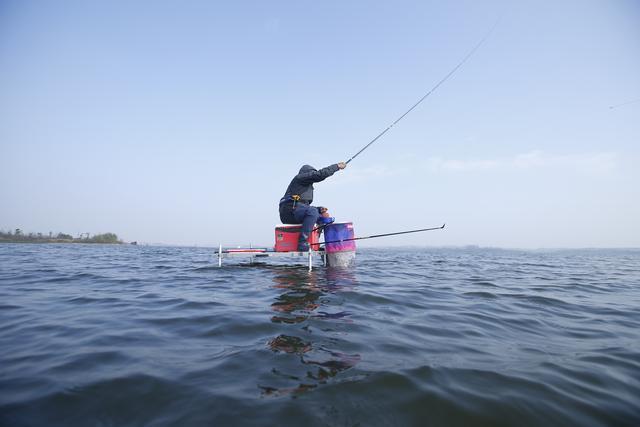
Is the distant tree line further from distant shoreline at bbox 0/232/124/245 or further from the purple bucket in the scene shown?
the purple bucket

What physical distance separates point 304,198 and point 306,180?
596 mm

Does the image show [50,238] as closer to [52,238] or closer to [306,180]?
[52,238]

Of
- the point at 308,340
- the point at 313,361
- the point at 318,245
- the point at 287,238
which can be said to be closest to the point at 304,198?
the point at 287,238

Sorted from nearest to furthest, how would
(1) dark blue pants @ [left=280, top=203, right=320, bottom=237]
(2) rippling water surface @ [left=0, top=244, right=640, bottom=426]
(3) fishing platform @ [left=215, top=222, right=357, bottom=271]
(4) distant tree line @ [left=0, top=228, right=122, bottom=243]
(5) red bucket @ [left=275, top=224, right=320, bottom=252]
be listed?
1. (2) rippling water surface @ [left=0, top=244, right=640, bottom=426]
2. (1) dark blue pants @ [left=280, top=203, right=320, bottom=237]
3. (3) fishing platform @ [left=215, top=222, right=357, bottom=271]
4. (5) red bucket @ [left=275, top=224, right=320, bottom=252]
5. (4) distant tree line @ [left=0, top=228, right=122, bottom=243]

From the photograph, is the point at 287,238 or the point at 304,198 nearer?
the point at 304,198

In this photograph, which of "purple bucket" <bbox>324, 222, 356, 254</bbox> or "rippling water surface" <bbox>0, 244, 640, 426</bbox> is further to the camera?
"purple bucket" <bbox>324, 222, 356, 254</bbox>

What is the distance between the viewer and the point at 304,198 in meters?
8.89

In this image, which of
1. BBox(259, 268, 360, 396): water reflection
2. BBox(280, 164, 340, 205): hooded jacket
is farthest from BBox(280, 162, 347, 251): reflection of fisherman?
BBox(259, 268, 360, 396): water reflection

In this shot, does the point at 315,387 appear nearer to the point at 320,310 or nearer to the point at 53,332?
the point at 320,310

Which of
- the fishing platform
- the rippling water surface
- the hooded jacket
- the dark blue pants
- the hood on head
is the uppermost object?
the hood on head

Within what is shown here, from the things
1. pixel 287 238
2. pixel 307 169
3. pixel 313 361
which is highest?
pixel 307 169

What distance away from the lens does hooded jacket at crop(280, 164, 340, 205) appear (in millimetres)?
8516

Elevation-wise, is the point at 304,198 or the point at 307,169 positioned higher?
the point at 307,169

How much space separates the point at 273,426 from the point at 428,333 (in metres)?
2.56
